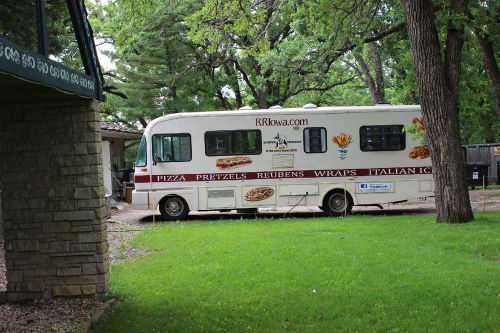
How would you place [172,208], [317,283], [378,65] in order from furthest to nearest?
[378,65] < [172,208] < [317,283]

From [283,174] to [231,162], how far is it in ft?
5.08

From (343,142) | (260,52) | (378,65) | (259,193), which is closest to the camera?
(260,52)

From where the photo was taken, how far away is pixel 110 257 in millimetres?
10570

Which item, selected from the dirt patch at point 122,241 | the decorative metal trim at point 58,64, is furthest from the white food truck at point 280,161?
the decorative metal trim at point 58,64

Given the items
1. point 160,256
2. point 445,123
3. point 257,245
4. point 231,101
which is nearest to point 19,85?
point 160,256

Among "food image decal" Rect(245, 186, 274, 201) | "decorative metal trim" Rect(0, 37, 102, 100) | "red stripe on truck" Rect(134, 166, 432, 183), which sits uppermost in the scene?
"decorative metal trim" Rect(0, 37, 102, 100)

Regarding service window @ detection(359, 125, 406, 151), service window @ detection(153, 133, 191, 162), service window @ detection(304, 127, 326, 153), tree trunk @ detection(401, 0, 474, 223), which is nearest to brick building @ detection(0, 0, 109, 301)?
tree trunk @ detection(401, 0, 474, 223)

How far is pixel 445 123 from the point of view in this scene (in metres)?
12.5

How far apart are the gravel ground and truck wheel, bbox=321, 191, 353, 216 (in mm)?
1034

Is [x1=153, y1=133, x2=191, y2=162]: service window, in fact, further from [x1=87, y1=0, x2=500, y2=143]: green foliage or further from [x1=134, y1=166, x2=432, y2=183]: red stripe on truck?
[x1=87, y1=0, x2=500, y2=143]: green foliage

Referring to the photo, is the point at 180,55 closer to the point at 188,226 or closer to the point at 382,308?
the point at 188,226

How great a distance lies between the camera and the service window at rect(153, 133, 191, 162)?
651 inches

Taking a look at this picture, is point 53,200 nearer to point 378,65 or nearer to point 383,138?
point 383,138

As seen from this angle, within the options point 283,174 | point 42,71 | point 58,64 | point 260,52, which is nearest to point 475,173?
point 283,174
